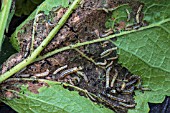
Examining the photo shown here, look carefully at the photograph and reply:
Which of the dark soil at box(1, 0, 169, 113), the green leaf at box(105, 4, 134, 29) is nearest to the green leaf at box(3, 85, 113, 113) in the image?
the dark soil at box(1, 0, 169, 113)

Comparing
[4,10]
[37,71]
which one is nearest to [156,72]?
[37,71]

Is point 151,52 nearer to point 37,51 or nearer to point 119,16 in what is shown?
point 119,16

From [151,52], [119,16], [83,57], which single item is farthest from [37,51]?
[151,52]

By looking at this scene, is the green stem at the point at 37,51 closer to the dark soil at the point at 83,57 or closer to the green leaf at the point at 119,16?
the dark soil at the point at 83,57

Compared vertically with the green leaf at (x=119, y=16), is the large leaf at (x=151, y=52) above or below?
below

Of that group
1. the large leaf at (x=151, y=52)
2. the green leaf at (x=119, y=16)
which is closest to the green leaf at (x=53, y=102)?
the large leaf at (x=151, y=52)

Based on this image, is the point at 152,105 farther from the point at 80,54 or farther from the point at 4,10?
the point at 4,10
